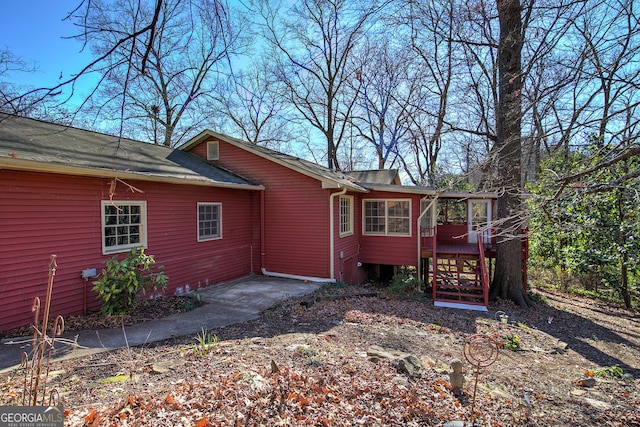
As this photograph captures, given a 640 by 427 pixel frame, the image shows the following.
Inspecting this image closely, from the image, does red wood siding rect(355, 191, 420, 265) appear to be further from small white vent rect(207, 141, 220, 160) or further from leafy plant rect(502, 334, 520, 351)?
small white vent rect(207, 141, 220, 160)

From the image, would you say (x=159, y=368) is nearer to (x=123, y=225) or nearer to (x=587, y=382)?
(x=123, y=225)

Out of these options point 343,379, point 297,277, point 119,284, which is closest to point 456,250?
point 297,277

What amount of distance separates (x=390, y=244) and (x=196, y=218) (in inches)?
256

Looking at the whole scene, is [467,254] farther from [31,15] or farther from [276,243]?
[31,15]

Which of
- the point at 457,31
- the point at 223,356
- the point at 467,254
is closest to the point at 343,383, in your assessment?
the point at 223,356

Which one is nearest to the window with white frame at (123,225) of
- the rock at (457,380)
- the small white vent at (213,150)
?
the small white vent at (213,150)

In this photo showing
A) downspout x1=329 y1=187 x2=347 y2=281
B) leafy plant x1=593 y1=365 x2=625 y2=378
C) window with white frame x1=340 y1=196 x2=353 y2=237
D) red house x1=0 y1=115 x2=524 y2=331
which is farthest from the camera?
window with white frame x1=340 y1=196 x2=353 y2=237

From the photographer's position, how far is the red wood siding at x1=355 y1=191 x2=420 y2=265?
11242 mm

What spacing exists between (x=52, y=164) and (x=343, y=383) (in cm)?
525

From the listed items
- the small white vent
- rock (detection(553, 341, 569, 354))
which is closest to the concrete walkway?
the small white vent

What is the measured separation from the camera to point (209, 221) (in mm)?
9180

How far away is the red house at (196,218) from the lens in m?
5.39

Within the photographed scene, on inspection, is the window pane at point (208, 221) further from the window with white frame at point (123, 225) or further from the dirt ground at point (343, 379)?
the dirt ground at point (343, 379)

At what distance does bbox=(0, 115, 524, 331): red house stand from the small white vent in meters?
0.04
